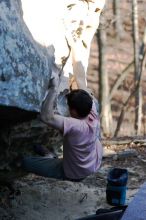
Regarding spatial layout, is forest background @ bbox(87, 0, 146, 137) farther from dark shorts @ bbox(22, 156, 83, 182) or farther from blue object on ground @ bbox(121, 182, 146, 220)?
blue object on ground @ bbox(121, 182, 146, 220)

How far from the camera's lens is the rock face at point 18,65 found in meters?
4.46

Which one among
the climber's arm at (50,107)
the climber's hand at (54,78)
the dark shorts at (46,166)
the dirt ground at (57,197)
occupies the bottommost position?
the dirt ground at (57,197)

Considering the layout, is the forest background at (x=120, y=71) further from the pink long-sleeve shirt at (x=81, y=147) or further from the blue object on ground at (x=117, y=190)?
the pink long-sleeve shirt at (x=81, y=147)

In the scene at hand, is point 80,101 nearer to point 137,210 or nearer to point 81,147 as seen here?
point 81,147

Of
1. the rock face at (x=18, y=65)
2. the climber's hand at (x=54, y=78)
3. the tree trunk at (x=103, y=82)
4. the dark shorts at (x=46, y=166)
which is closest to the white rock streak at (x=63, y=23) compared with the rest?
the climber's hand at (x=54, y=78)

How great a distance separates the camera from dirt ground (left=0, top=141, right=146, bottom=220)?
6.30 meters

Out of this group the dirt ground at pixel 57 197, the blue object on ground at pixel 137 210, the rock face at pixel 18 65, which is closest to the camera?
the blue object on ground at pixel 137 210

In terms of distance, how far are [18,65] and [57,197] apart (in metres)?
2.48

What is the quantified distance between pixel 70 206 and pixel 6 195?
690 millimetres

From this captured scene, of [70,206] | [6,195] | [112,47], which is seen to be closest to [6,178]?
[6,195]

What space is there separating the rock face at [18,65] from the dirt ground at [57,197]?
192cm

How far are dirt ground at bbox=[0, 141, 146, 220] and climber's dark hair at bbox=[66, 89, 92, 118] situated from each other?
1295mm

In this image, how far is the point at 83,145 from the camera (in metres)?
5.60

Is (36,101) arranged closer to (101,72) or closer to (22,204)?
(22,204)
